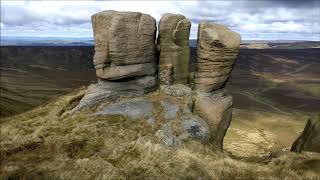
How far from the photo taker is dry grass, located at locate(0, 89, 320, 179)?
68.3 ft

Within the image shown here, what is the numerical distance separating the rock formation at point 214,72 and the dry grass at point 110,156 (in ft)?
17.1

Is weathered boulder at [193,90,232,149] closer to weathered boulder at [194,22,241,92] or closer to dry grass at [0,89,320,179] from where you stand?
weathered boulder at [194,22,241,92]

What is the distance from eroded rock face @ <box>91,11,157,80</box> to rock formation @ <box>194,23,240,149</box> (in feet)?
14.0

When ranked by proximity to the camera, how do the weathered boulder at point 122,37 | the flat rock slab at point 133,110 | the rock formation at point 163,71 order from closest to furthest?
the flat rock slab at point 133,110, the rock formation at point 163,71, the weathered boulder at point 122,37

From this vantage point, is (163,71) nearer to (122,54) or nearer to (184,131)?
(122,54)

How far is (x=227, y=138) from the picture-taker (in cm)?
7731

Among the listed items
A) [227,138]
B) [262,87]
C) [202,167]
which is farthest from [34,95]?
[202,167]

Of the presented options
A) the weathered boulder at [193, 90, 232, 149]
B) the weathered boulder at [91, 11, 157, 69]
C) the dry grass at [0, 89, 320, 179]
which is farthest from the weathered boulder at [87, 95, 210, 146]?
the weathered boulder at [91, 11, 157, 69]

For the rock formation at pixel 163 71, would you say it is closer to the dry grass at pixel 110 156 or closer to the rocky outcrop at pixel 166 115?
the rocky outcrop at pixel 166 115

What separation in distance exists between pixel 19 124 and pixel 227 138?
171ft

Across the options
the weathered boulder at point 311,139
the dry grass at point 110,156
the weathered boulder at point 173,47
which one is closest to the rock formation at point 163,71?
the weathered boulder at point 173,47

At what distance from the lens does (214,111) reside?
33.2m

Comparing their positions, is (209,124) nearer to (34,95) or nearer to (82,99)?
(82,99)

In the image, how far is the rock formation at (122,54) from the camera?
3203 centimetres
